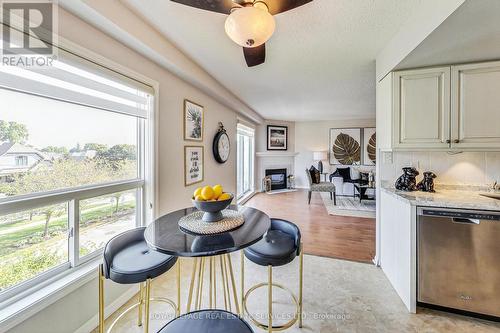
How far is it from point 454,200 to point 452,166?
0.70 meters

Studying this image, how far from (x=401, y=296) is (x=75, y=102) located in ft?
9.90

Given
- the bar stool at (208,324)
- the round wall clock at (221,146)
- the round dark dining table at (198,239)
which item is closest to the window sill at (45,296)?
the round dark dining table at (198,239)

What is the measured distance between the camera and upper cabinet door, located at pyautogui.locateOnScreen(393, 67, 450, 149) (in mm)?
1913

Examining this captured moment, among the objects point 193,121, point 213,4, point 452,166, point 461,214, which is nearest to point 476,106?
point 452,166

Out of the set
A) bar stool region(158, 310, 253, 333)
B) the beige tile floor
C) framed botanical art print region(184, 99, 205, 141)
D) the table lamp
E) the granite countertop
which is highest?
framed botanical art print region(184, 99, 205, 141)

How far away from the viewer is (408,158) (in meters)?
2.24

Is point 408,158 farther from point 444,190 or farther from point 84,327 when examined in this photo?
point 84,327

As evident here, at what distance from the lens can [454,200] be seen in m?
1.66

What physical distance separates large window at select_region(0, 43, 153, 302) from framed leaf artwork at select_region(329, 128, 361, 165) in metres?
6.16

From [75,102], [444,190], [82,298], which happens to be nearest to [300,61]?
[444,190]

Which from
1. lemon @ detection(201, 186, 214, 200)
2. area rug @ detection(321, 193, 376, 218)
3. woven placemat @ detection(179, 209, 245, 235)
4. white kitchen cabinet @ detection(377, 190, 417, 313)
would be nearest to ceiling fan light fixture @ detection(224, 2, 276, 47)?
lemon @ detection(201, 186, 214, 200)

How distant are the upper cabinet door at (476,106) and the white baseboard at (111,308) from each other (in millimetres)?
3214

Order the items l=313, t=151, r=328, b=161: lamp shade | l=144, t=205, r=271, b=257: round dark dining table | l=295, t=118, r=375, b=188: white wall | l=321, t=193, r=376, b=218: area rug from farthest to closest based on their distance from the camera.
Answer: l=295, t=118, r=375, b=188: white wall
l=313, t=151, r=328, b=161: lamp shade
l=321, t=193, r=376, b=218: area rug
l=144, t=205, r=271, b=257: round dark dining table

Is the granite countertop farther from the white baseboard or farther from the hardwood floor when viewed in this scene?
the white baseboard
